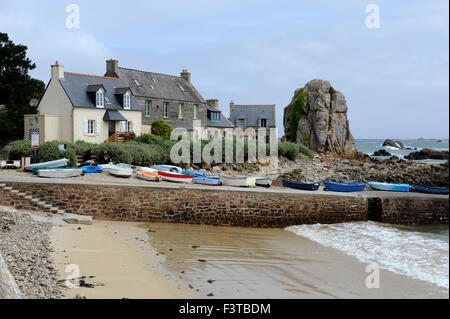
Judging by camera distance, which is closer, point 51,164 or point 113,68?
point 51,164

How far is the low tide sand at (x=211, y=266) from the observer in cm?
968

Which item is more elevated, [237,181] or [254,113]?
[254,113]

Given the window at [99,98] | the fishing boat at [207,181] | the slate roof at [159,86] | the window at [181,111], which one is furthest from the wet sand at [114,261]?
the window at [181,111]

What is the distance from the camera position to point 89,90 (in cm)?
3139

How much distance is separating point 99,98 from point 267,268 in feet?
77.2

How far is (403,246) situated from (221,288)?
7.24 meters

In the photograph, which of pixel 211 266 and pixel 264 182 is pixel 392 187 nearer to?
pixel 264 182

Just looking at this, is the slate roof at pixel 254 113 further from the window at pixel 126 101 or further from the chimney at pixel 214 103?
the window at pixel 126 101

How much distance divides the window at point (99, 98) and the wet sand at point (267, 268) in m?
17.4

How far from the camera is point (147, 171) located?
23.1 metres

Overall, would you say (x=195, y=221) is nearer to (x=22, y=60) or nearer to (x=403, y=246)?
(x=403, y=246)

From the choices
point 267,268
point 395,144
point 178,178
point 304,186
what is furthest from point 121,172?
point 395,144

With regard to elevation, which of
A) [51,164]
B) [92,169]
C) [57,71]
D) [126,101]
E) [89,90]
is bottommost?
[92,169]
